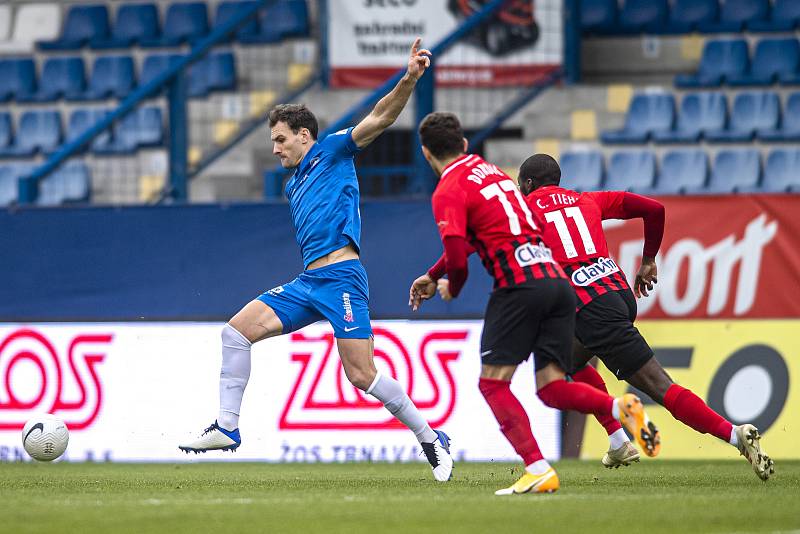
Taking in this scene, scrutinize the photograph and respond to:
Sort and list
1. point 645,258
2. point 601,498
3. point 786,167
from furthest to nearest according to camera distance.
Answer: point 786,167, point 645,258, point 601,498

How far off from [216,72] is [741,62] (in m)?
5.90

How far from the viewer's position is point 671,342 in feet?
34.6

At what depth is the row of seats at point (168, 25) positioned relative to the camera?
1630cm

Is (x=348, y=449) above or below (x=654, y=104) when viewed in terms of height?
below

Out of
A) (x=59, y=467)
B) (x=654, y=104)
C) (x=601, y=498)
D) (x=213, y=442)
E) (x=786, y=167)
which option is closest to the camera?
(x=601, y=498)

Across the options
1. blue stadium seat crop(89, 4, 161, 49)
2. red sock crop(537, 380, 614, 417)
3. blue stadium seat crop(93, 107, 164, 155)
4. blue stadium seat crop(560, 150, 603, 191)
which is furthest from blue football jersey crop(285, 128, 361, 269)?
blue stadium seat crop(89, 4, 161, 49)

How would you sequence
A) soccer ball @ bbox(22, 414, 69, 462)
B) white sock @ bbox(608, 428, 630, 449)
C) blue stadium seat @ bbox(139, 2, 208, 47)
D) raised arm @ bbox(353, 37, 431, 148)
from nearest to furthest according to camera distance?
raised arm @ bbox(353, 37, 431, 148) < white sock @ bbox(608, 428, 630, 449) < soccer ball @ bbox(22, 414, 69, 462) < blue stadium seat @ bbox(139, 2, 208, 47)

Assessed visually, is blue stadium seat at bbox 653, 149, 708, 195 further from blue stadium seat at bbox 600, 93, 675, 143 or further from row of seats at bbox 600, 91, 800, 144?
blue stadium seat at bbox 600, 93, 675, 143

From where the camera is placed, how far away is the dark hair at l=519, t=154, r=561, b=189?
8.06 m

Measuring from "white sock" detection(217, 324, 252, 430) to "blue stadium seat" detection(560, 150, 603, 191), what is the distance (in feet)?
22.4

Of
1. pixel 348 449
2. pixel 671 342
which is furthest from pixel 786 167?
pixel 348 449

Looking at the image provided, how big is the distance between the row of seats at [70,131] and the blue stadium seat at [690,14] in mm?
5889

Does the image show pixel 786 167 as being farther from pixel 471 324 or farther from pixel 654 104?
pixel 471 324

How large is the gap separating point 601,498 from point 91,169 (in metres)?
8.78
